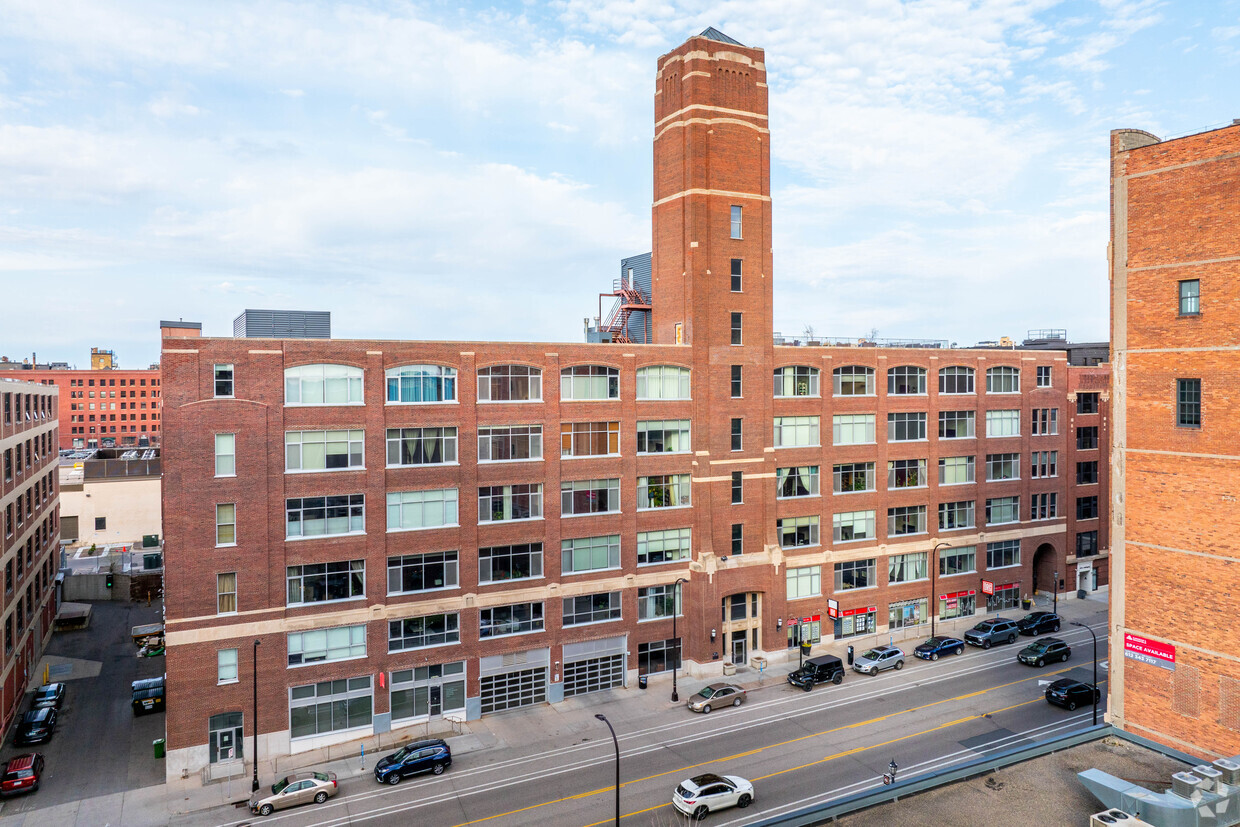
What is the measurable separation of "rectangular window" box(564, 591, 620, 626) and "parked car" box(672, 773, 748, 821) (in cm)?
1421

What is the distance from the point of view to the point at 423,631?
135 feet

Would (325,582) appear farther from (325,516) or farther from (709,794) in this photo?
(709,794)

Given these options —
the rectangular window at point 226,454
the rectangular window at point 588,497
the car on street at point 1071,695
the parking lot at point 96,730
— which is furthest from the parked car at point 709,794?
the rectangular window at point 226,454

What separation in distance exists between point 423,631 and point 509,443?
37.1 ft

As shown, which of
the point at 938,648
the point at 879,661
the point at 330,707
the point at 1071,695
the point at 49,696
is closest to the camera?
the point at 330,707

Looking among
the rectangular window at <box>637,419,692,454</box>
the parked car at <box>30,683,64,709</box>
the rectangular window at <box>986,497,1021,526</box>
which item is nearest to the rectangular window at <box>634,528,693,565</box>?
the rectangular window at <box>637,419,692,454</box>

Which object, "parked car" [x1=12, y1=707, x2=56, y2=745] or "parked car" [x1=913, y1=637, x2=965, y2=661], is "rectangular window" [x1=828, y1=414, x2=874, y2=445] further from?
"parked car" [x1=12, y1=707, x2=56, y2=745]

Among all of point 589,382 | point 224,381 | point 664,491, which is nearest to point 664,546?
point 664,491

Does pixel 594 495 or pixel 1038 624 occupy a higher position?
pixel 594 495

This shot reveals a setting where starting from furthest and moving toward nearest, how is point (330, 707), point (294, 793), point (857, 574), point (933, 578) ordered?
point (933, 578)
point (857, 574)
point (330, 707)
point (294, 793)

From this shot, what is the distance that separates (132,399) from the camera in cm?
16775

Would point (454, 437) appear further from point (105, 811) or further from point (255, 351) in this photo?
point (105, 811)

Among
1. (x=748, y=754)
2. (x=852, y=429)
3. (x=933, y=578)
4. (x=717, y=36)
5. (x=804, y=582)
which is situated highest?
(x=717, y=36)

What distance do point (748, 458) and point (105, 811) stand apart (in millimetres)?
37774
